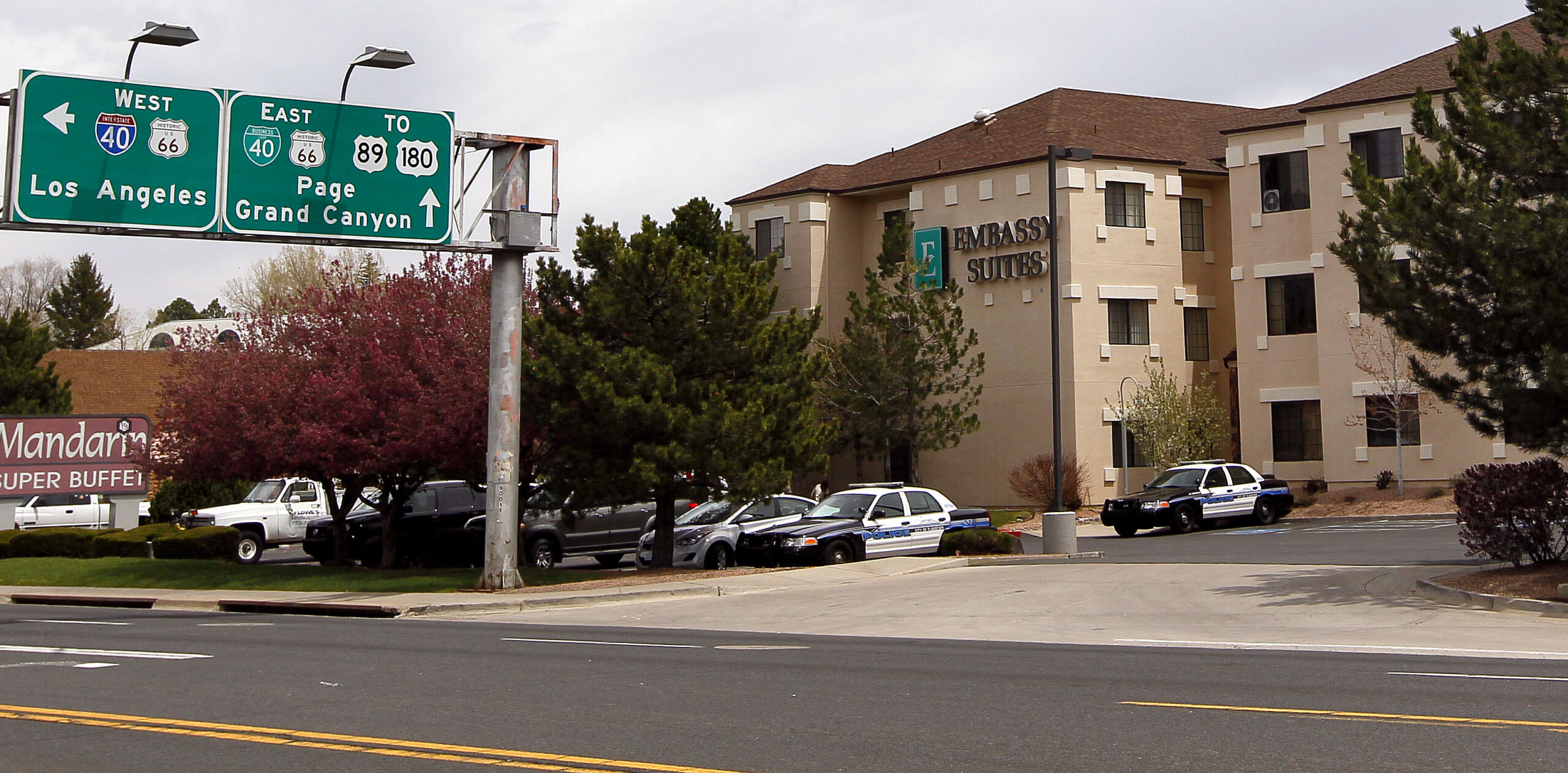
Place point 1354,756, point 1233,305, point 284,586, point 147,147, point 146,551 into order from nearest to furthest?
1. point 1354,756
2. point 147,147
3. point 284,586
4. point 146,551
5. point 1233,305

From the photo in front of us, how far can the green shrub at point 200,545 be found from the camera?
1099 inches

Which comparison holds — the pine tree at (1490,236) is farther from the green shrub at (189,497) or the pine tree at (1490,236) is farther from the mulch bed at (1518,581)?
the green shrub at (189,497)

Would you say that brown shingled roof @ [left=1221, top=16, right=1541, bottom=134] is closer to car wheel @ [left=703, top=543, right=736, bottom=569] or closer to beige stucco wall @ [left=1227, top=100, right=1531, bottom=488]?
beige stucco wall @ [left=1227, top=100, right=1531, bottom=488]

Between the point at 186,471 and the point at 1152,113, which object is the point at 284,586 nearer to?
the point at 186,471

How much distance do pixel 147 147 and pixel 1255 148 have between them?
98.2 feet

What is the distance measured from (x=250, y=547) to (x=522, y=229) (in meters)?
15.1

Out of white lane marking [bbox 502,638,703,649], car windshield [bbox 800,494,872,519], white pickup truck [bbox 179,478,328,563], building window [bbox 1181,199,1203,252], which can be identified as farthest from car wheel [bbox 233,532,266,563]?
building window [bbox 1181,199,1203,252]

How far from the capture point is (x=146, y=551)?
2836 cm

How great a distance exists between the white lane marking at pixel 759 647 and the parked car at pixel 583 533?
11916 mm

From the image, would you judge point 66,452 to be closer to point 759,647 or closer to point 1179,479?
point 759,647

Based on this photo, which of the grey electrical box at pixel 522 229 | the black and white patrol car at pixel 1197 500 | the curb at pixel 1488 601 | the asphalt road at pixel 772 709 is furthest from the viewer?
the black and white patrol car at pixel 1197 500

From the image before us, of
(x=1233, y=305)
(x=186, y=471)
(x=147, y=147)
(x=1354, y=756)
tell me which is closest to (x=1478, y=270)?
(x=1354, y=756)

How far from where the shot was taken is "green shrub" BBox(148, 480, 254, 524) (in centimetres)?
3831

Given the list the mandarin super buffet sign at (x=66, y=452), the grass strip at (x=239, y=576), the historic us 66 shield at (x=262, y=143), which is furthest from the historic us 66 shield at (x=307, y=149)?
the mandarin super buffet sign at (x=66, y=452)
